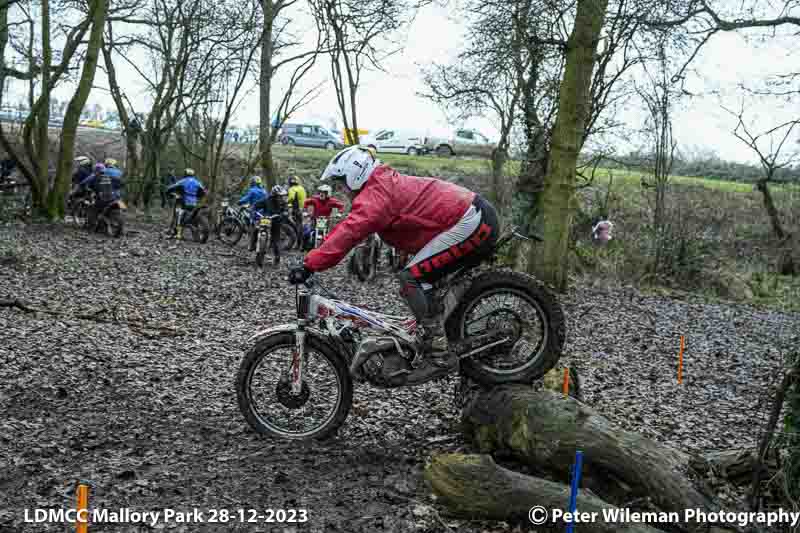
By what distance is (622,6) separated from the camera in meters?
13.7

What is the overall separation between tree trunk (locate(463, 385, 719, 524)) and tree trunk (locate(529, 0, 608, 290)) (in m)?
8.46

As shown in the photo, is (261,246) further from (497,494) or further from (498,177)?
(497,494)

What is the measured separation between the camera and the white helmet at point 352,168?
5.01m

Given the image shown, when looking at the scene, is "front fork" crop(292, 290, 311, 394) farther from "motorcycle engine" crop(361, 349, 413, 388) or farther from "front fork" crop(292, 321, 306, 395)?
"motorcycle engine" crop(361, 349, 413, 388)

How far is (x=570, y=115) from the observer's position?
12.7 meters

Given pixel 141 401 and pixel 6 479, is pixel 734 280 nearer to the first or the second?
pixel 141 401

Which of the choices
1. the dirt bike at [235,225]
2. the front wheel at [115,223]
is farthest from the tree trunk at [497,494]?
the dirt bike at [235,225]

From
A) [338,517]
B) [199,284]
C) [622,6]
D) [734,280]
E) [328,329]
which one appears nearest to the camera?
[338,517]

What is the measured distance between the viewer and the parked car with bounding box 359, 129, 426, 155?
129 ft

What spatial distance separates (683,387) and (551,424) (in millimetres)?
4459

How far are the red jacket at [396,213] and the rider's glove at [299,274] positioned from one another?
36 millimetres

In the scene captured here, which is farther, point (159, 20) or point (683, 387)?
point (159, 20)

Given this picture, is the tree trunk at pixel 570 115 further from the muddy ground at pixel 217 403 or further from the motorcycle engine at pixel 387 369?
the motorcycle engine at pixel 387 369

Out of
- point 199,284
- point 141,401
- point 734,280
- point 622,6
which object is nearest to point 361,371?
point 141,401
